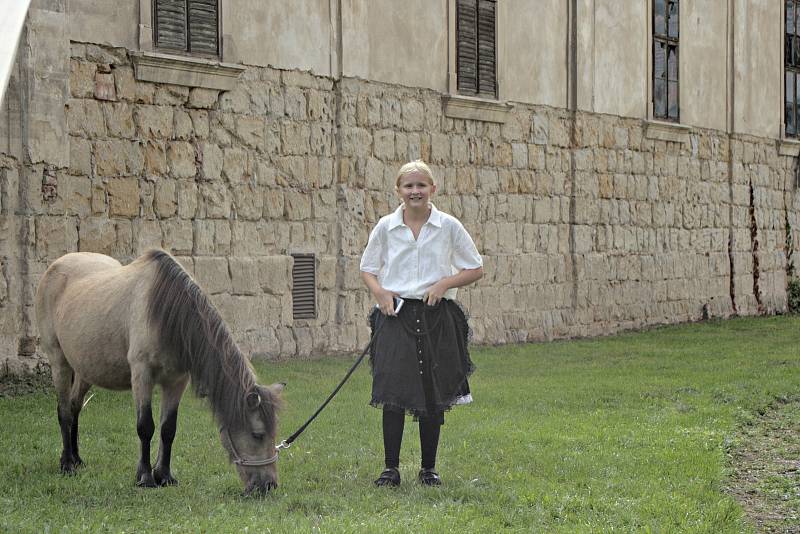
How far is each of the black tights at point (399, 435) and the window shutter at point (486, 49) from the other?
10.0m

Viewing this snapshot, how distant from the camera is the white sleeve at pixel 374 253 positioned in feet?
21.7

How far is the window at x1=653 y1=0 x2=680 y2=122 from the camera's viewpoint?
19.5 meters

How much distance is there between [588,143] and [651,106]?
6.60 feet

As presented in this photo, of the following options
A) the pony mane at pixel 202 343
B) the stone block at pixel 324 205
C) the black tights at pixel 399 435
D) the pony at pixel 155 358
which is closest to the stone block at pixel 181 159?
the stone block at pixel 324 205

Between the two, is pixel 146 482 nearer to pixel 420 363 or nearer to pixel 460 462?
pixel 420 363

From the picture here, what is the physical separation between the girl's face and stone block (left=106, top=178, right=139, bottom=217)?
5.60 meters

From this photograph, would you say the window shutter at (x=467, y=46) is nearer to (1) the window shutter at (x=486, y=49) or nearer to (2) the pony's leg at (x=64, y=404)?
(1) the window shutter at (x=486, y=49)

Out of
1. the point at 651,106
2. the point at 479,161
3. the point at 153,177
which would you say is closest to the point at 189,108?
the point at 153,177

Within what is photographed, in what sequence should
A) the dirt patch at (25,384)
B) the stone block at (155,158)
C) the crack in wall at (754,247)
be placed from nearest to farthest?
the dirt patch at (25,384), the stone block at (155,158), the crack in wall at (754,247)

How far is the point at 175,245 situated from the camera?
1188 centimetres

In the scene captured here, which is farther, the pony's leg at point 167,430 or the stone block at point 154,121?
the stone block at point 154,121

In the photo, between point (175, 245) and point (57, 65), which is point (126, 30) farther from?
point (175, 245)

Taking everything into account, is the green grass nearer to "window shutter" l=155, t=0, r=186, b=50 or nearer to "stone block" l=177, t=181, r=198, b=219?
"stone block" l=177, t=181, r=198, b=219

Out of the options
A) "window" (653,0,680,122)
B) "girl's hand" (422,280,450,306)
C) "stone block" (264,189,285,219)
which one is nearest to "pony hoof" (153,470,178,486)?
"girl's hand" (422,280,450,306)
